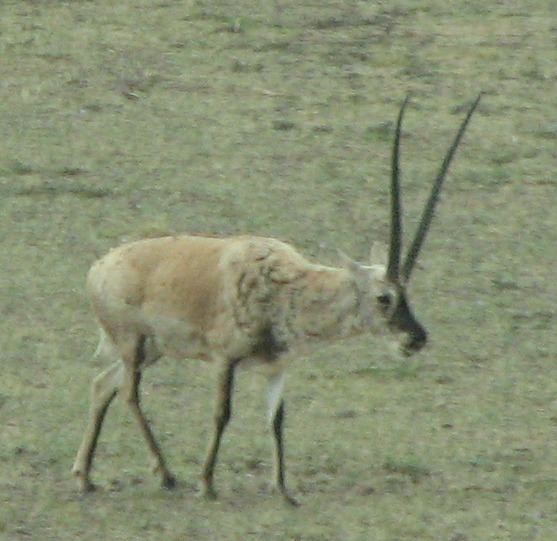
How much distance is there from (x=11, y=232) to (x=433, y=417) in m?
4.25

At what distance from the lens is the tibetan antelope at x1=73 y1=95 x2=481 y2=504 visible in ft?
29.5

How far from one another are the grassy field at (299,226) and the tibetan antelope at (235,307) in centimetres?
47

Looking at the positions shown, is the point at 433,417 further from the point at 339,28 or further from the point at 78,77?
the point at 339,28

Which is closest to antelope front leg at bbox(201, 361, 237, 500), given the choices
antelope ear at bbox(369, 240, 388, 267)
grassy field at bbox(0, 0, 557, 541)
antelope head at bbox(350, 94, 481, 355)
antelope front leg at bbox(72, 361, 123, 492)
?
grassy field at bbox(0, 0, 557, 541)

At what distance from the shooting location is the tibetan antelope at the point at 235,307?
898 cm

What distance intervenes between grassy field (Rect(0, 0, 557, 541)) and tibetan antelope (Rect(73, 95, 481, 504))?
47cm

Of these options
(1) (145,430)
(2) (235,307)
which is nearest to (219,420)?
(1) (145,430)

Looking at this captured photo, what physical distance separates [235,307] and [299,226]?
516 cm

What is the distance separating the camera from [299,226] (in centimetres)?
1414

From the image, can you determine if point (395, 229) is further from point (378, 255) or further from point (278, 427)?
point (278, 427)

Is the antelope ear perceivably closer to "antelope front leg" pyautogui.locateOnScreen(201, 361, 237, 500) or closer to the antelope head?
the antelope head

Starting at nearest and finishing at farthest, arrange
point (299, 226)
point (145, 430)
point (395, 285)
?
1. point (395, 285)
2. point (145, 430)
3. point (299, 226)

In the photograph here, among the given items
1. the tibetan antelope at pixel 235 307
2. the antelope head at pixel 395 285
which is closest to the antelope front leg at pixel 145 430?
the tibetan antelope at pixel 235 307

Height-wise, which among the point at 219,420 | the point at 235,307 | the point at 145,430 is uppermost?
the point at 235,307
